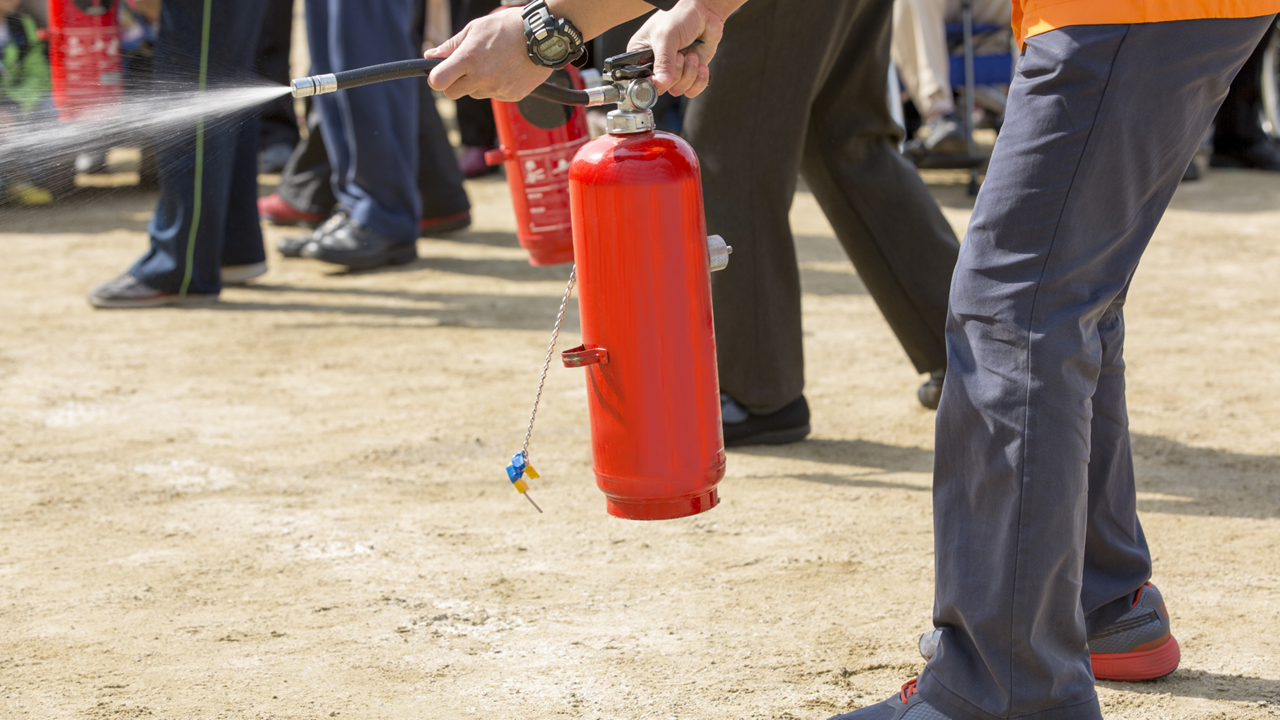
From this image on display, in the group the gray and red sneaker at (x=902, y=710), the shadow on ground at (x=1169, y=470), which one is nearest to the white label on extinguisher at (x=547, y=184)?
the shadow on ground at (x=1169, y=470)

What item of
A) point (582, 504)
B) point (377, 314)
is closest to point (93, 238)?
point (377, 314)

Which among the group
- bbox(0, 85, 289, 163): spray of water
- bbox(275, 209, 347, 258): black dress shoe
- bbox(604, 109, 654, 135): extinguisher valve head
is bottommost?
bbox(275, 209, 347, 258): black dress shoe

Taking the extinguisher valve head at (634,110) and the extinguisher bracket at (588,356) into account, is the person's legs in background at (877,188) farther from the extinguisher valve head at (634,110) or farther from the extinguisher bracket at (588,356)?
the extinguisher bracket at (588,356)

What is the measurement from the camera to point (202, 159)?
4395mm

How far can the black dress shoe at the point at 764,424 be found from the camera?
3.05m

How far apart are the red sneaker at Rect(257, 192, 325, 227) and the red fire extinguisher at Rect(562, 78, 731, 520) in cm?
418

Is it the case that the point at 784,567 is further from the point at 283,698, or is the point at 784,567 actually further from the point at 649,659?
the point at 283,698

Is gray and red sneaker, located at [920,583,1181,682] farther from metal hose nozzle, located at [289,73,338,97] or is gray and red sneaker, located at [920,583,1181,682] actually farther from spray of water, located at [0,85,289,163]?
spray of water, located at [0,85,289,163]

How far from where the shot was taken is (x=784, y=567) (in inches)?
96.1

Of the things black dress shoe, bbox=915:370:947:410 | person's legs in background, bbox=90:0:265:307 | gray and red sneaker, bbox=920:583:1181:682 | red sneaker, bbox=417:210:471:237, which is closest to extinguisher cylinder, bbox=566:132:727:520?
gray and red sneaker, bbox=920:583:1181:682

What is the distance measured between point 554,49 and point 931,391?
1850mm

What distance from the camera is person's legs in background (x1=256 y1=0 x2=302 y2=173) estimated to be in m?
6.63

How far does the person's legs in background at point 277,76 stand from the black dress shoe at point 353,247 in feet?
4.67

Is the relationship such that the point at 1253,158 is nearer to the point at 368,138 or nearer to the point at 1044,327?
the point at 368,138
